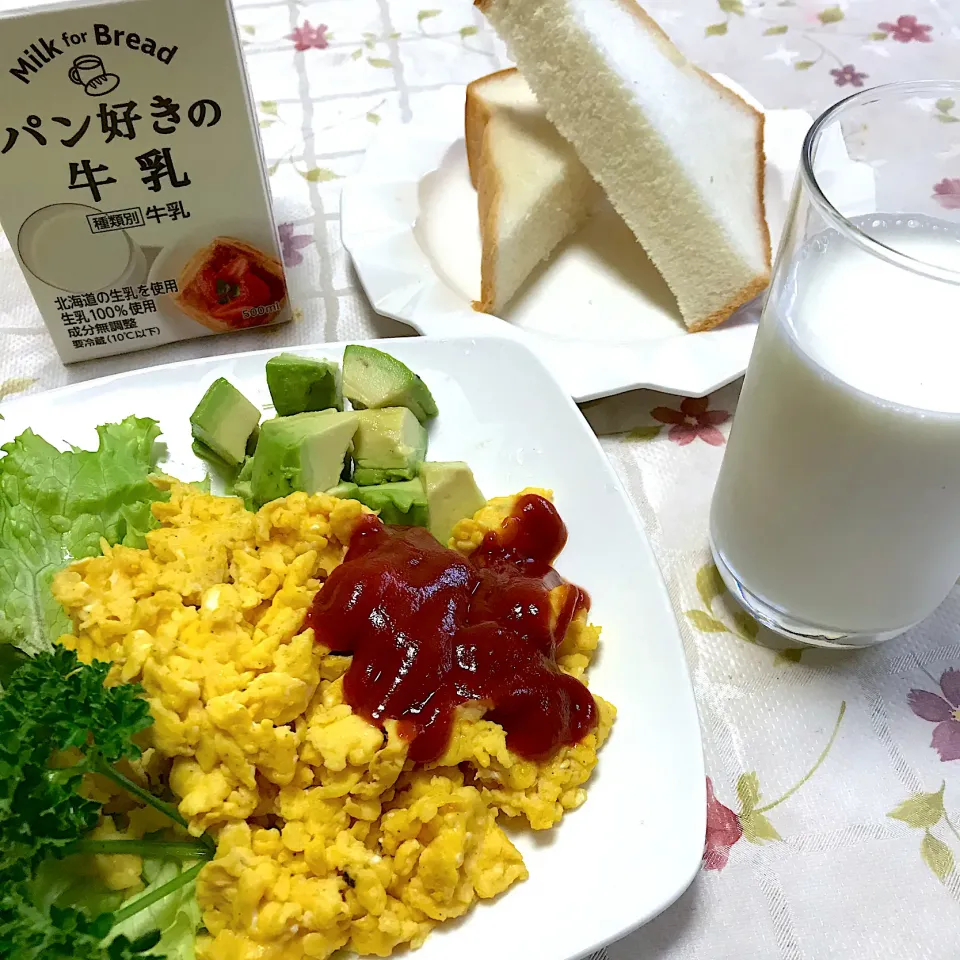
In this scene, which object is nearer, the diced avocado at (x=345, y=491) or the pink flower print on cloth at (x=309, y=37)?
the diced avocado at (x=345, y=491)

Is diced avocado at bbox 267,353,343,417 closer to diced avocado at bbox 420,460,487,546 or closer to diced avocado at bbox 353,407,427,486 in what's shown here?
diced avocado at bbox 353,407,427,486

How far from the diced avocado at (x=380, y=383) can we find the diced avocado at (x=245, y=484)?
21cm

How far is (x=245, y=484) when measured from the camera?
54.8 inches

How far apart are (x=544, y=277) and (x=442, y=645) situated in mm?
1060

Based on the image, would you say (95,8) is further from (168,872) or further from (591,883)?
(591,883)

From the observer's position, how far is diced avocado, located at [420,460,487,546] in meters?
1.34

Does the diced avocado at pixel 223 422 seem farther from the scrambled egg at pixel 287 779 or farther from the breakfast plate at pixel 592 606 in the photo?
the scrambled egg at pixel 287 779

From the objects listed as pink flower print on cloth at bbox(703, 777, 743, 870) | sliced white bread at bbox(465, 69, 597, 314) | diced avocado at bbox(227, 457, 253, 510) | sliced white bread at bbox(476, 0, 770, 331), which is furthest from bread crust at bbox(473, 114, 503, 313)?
pink flower print on cloth at bbox(703, 777, 743, 870)

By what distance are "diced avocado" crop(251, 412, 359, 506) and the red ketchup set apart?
0.17m

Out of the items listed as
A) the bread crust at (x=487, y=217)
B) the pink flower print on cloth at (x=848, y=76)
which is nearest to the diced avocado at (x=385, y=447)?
the bread crust at (x=487, y=217)

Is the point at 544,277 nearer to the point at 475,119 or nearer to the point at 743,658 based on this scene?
the point at 475,119

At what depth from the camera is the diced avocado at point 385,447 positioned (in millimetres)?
1409

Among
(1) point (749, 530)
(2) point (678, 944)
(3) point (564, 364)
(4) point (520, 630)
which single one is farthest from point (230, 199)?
(2) point (678, 944)

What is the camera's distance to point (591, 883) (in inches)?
41.1
